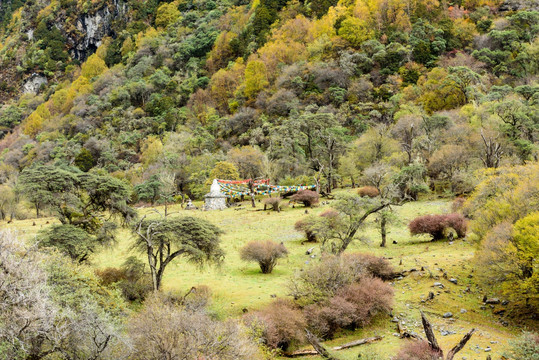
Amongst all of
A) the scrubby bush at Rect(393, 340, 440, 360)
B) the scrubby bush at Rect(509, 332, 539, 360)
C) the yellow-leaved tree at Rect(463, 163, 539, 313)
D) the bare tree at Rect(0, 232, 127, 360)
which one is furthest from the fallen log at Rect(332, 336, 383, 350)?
the bare tree at Rect(0, 232, 127, 360)

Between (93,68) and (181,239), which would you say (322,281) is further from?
(93,68)

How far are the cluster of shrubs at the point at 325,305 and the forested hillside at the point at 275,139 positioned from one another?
94 mm

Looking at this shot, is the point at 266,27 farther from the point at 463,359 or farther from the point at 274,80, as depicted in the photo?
the point at 463,359

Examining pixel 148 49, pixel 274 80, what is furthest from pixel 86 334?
pixel 148 49

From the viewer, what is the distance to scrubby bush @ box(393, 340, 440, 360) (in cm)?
1227

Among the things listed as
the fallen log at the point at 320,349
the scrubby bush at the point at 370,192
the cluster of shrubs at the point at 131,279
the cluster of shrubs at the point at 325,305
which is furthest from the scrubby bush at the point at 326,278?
the scrubby bush at the point at 370,192

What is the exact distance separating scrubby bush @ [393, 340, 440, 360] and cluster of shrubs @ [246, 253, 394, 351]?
352 centimetres

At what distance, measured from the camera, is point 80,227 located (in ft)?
73.8

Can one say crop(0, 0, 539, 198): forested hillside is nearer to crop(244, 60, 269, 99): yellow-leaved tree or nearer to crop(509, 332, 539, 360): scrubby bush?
crop(244, 60, 269, 99): yellow-leaved tree

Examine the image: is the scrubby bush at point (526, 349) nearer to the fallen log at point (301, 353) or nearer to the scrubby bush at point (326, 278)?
the fallen log at point (301, 353)

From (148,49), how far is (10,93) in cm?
6190

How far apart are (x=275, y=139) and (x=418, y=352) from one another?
48609mm

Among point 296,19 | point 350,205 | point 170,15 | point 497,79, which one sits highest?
point 170,15

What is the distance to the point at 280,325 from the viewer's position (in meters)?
15.9
